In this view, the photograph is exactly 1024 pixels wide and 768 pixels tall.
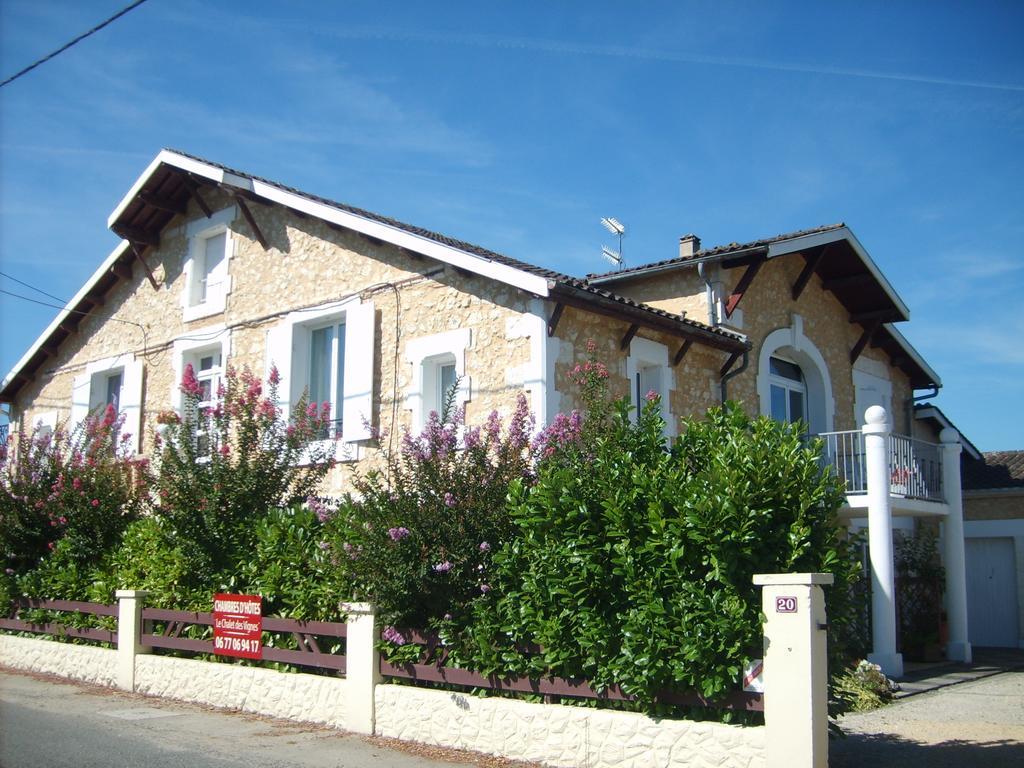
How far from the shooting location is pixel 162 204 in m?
16.2

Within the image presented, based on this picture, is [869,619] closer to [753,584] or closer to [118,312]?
[753,584]

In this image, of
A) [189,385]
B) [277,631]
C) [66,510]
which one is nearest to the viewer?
[277,631]

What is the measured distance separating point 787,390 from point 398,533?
9.63m

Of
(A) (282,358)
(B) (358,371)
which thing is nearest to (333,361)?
(A) (282,358)

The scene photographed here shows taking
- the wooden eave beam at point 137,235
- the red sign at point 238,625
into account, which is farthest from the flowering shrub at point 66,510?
the wooden eave beam at point 137,235

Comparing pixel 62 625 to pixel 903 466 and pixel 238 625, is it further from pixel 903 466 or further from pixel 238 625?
pixel 903 466

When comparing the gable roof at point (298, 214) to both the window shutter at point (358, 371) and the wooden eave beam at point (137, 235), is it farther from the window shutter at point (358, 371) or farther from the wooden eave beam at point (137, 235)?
the window shutter at point (358, 371)

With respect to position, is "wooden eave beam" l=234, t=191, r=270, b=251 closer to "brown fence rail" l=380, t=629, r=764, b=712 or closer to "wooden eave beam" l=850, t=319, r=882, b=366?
"brown fence rail" l=380, t=629, r=764, b=712

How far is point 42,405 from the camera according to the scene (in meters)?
18.4

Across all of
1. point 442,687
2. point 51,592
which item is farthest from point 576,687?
point 51,592

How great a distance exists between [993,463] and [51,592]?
59.6ft

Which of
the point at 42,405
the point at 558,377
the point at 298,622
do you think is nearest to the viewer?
the point at 298,622

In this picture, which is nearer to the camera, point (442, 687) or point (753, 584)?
point (753, 584)

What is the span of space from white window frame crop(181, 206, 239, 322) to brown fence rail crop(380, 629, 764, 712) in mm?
8389
